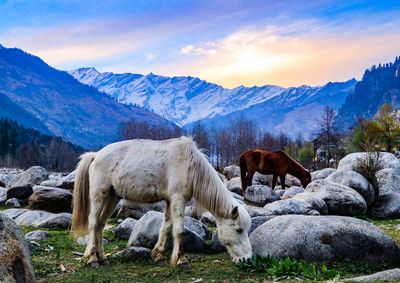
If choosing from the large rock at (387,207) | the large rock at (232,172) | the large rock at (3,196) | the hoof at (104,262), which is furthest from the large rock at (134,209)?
the large rock at (232,172)

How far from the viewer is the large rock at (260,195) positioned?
18359 mm

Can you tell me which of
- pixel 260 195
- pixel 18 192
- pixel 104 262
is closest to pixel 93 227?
pixel 104 262

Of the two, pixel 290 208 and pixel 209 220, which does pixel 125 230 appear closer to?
pixel 209 220

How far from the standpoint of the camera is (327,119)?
195 feet

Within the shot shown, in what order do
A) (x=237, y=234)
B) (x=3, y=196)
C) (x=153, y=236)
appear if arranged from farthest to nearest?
(x=3, y=196) < (x=153, y=236) < (x=237, y=234)

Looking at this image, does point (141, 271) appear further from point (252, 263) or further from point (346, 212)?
point (346, 212)

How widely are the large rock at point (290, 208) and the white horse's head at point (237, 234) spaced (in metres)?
5.86

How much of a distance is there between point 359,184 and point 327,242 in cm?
1016

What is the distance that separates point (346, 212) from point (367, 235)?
7968mm

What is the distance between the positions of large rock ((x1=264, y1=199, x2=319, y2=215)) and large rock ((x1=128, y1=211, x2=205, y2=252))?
4.79m

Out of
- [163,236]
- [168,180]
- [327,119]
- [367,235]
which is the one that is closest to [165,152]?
[168,180]

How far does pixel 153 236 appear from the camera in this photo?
980 centimetres

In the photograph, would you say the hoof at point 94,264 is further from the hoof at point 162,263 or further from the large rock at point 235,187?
the large rock at point 235,187

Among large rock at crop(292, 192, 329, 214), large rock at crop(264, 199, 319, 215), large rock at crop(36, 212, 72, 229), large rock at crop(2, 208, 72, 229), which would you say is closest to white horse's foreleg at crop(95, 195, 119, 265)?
large rock at crop(36, 212, 72, 229)
